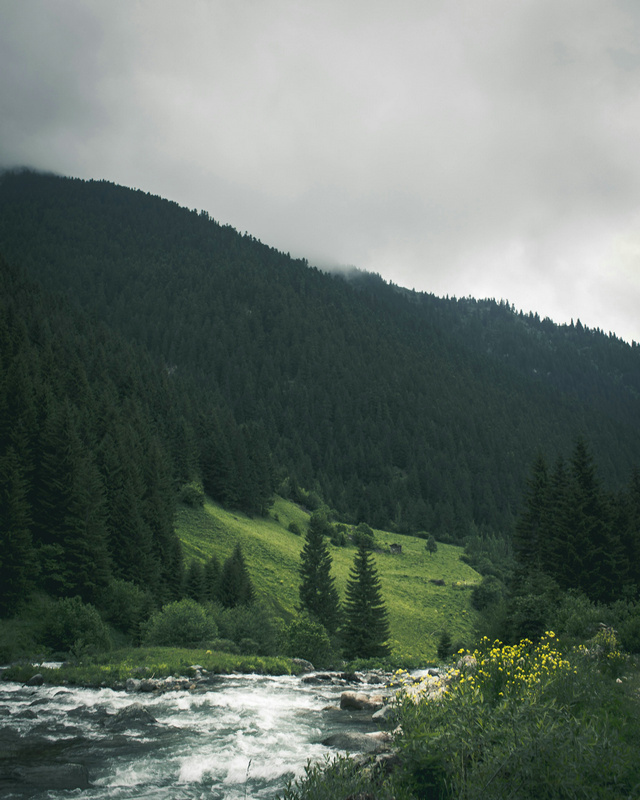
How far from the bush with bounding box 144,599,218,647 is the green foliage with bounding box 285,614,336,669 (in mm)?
6640

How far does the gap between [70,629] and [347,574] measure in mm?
49366

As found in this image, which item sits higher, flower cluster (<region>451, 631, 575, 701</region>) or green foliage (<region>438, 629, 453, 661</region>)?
flower cluster (<region>451, 631, 575, 701</region>)

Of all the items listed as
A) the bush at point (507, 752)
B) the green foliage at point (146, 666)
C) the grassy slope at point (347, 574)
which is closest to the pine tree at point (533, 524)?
the grassy slope at point (347, 574)

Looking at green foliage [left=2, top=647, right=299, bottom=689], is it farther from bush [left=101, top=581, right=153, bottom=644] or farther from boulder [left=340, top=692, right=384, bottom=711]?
boulder [left=340, top=692, right=384, bottom=711]

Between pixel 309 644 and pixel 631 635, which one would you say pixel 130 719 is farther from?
pixel 631 635

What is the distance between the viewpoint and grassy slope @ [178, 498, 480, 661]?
59594 mm

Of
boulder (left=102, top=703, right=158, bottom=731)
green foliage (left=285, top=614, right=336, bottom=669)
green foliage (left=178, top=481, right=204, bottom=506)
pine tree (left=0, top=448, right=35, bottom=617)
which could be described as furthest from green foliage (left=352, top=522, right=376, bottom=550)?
boulder (left=102, top=703, right=158, bottom=731)

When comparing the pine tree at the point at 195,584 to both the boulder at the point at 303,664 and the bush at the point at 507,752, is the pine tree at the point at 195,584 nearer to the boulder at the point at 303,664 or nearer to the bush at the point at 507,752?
the boulder at the point at 303,664

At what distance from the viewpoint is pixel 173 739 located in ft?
55.8

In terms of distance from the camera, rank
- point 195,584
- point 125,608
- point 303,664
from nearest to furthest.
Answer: point 303,664, point 125,608, point 195,584

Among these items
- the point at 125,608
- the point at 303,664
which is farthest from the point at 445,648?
the point at 125,608

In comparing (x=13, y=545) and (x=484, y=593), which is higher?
(x=13, y=545)

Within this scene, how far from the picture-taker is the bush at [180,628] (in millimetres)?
35344

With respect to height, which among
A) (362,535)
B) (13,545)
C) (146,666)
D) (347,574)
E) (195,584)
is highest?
(13,545)
